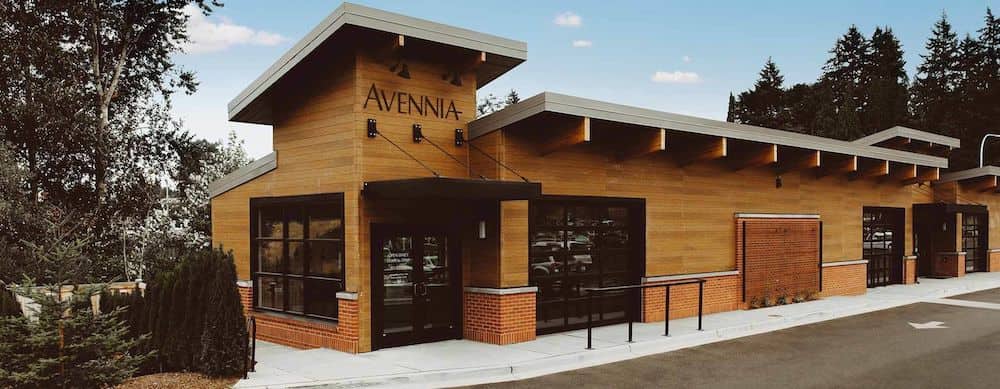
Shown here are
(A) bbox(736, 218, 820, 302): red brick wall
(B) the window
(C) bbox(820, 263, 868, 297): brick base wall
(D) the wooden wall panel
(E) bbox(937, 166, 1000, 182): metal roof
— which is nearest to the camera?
(B) the window

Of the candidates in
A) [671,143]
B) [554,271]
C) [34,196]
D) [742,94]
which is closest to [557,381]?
[554,271]

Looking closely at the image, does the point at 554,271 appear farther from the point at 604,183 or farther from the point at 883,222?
the point at 883,222

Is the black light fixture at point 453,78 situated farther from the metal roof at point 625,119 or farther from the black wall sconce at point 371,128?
the black wall sconce at point 371,128

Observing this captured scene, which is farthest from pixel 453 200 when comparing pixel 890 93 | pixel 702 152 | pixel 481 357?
pixel 890 93

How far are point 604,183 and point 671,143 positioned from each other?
7.14 ft

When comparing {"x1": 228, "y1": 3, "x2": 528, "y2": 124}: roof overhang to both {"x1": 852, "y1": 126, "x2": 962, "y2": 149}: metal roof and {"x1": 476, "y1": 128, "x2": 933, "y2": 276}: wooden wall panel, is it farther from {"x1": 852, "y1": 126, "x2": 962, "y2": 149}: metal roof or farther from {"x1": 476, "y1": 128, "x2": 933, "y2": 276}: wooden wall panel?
{"x1": 852, "y1": 126, "x2": 962, "y2": 149}: metal roof

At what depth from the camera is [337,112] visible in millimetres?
11492

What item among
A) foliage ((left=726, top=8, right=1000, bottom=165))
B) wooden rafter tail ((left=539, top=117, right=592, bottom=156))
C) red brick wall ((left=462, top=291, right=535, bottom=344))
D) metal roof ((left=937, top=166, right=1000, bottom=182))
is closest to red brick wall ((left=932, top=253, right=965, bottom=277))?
metal roof ((left=937, top=166, right=1000, bottom=182))

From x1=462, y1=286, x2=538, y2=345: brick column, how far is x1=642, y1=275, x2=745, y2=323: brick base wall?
3321 mm

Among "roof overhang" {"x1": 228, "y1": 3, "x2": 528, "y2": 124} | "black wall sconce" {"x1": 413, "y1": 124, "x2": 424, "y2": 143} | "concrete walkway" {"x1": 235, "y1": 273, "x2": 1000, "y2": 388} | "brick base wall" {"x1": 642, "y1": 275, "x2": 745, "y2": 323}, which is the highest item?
"roof overhang" {"x1": 228, "y1": 3, "x2": 528, "y2": 124}

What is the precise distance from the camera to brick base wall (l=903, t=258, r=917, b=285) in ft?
75.8

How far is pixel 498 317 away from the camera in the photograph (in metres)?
11.7

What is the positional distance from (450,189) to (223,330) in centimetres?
352

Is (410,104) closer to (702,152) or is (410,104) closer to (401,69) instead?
(401,69)
